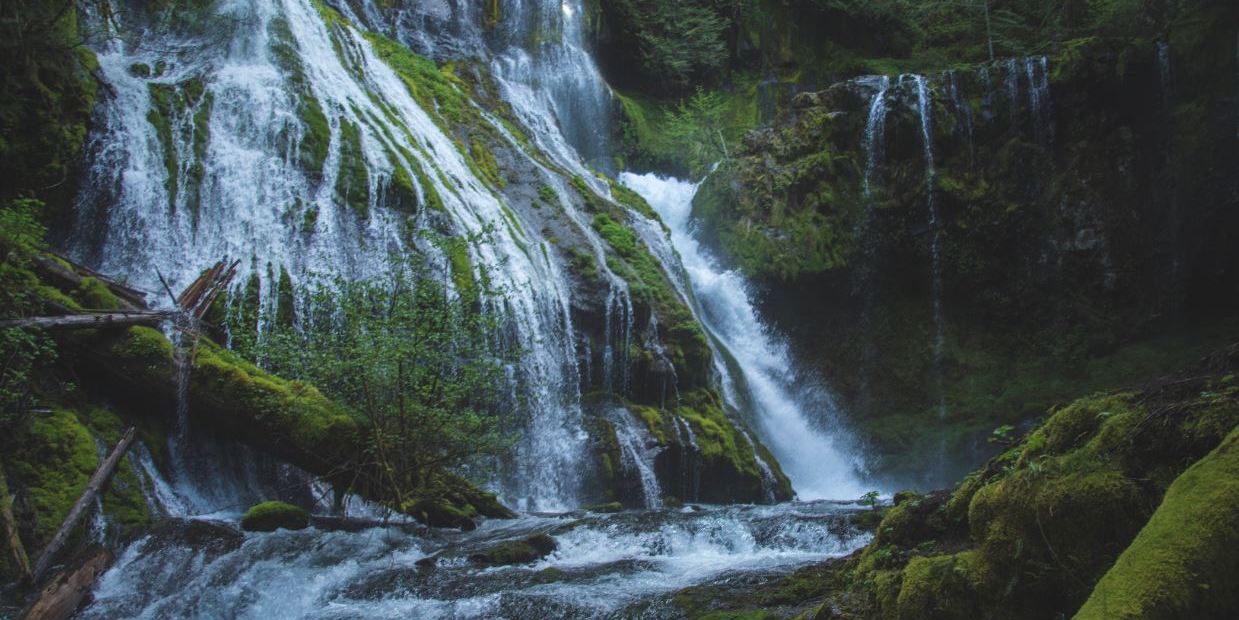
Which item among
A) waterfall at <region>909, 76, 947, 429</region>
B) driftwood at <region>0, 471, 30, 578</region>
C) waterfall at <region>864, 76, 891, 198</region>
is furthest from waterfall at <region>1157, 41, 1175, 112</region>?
driftwood at <region>0, 471, 30, 578</region>

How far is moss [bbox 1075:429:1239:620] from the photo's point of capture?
231 centimetres

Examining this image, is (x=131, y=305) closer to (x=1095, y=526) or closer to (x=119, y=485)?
(x=119, y=485)

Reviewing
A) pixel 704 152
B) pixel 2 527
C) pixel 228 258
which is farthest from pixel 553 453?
pixel 704 152

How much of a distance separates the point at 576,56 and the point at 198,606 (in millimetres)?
23083

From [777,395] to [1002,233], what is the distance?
7.13 metres

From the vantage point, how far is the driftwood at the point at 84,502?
A: 24.7ft

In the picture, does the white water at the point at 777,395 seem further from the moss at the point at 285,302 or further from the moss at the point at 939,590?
the moss at the point at 939,590

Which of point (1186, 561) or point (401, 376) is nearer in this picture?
point (1186, 561)

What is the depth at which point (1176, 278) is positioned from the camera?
1819cm

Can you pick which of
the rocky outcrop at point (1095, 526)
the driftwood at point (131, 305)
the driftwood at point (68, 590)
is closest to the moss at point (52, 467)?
the driftwood at point (68, 590)

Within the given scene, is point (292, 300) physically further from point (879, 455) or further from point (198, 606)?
point (879, 455)

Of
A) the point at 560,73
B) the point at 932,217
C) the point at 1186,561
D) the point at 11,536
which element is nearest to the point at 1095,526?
the point at 1186,561

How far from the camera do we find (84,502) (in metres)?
8.32

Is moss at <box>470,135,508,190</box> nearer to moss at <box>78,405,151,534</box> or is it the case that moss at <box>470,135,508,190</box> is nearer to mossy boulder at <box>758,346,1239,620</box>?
moss at <box>78,405,151,534</box>
